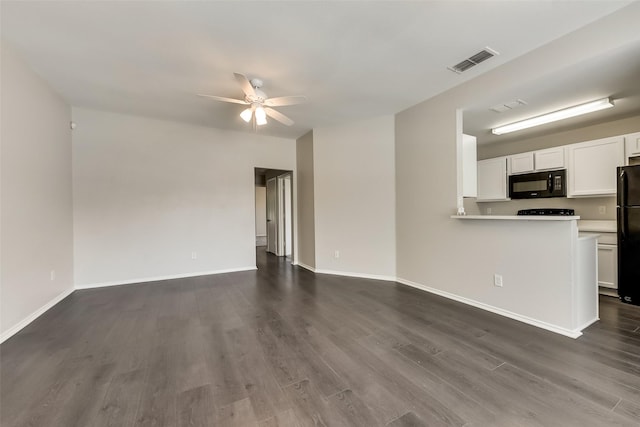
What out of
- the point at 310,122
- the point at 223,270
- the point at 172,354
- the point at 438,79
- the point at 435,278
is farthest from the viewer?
the point at 223,270

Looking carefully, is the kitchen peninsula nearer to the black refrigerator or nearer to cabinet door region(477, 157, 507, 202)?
the black refrigerator

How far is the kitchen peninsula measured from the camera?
244cm

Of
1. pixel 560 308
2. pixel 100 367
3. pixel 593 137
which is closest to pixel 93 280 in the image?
pixel 100 367

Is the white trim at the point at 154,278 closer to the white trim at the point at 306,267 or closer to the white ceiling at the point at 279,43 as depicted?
the white trim at the point at 306,267

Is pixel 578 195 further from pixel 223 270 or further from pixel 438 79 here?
pixel 223 270

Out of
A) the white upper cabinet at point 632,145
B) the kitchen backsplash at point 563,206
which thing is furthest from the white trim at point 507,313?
the white upper cabinet at point 632,145

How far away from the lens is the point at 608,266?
350cm

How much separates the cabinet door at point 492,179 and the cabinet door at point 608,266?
61.2 inches

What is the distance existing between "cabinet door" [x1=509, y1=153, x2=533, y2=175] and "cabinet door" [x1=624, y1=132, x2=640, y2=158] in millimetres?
1098

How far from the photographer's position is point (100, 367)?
1967mm

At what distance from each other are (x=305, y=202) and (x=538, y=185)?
404 centimetres

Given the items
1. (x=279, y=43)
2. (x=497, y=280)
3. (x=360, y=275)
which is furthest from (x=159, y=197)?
(x=497, y=280)

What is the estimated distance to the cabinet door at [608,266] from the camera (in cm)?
343

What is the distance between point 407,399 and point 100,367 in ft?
7.33
